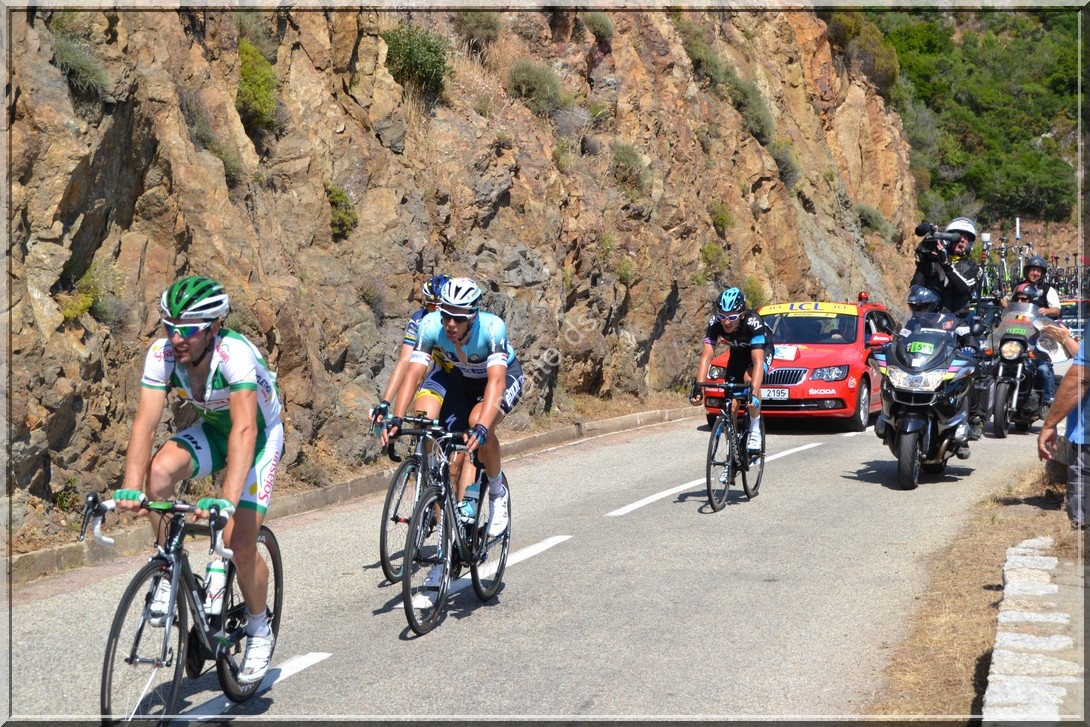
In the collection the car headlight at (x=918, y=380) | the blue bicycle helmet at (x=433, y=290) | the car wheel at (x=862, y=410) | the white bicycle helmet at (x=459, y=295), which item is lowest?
the car wheel at (x=862, y=410)

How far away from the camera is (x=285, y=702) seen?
5898 millimetres

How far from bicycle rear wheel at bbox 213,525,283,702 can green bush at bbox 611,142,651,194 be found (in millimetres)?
20461

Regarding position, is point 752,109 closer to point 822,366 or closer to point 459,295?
point 822,366

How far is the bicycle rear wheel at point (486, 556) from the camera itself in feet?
25.5

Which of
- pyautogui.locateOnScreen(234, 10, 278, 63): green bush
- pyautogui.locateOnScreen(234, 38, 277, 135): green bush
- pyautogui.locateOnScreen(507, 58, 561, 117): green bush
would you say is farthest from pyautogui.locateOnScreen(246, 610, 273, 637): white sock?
pyautogui.locateOnScreen(507, 58, 561, 117): green bush

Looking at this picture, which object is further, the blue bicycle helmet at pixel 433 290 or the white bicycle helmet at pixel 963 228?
the white bicycle helmet at pixel 963 228

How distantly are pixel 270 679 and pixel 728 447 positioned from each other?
21.4 feet

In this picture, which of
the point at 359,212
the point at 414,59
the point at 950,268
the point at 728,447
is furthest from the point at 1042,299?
the point at 414,59

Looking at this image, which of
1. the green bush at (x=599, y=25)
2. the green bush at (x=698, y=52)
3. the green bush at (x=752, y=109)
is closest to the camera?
the green bush at (x=599, y=25)

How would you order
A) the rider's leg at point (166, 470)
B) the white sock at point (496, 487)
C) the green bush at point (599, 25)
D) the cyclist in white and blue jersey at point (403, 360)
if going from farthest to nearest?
the green bush at point (599, 25) < the white sock at point (496, 487) < the cyclist in white and blue jersey at point (403, 360) < the rider's leg at point (166, 470)

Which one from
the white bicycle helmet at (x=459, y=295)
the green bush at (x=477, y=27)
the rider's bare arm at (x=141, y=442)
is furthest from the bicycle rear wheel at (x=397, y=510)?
the green bush at (x=477, y=27)

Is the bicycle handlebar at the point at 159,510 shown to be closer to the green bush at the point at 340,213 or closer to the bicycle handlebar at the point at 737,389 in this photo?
the bicycle handlebar at the point at 737,389

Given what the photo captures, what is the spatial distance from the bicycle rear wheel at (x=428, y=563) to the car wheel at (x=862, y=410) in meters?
12.7

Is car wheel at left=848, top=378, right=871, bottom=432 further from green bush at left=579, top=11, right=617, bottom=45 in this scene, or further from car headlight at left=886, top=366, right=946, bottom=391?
green bush at left=579, top=11, right=617, bottom=45
